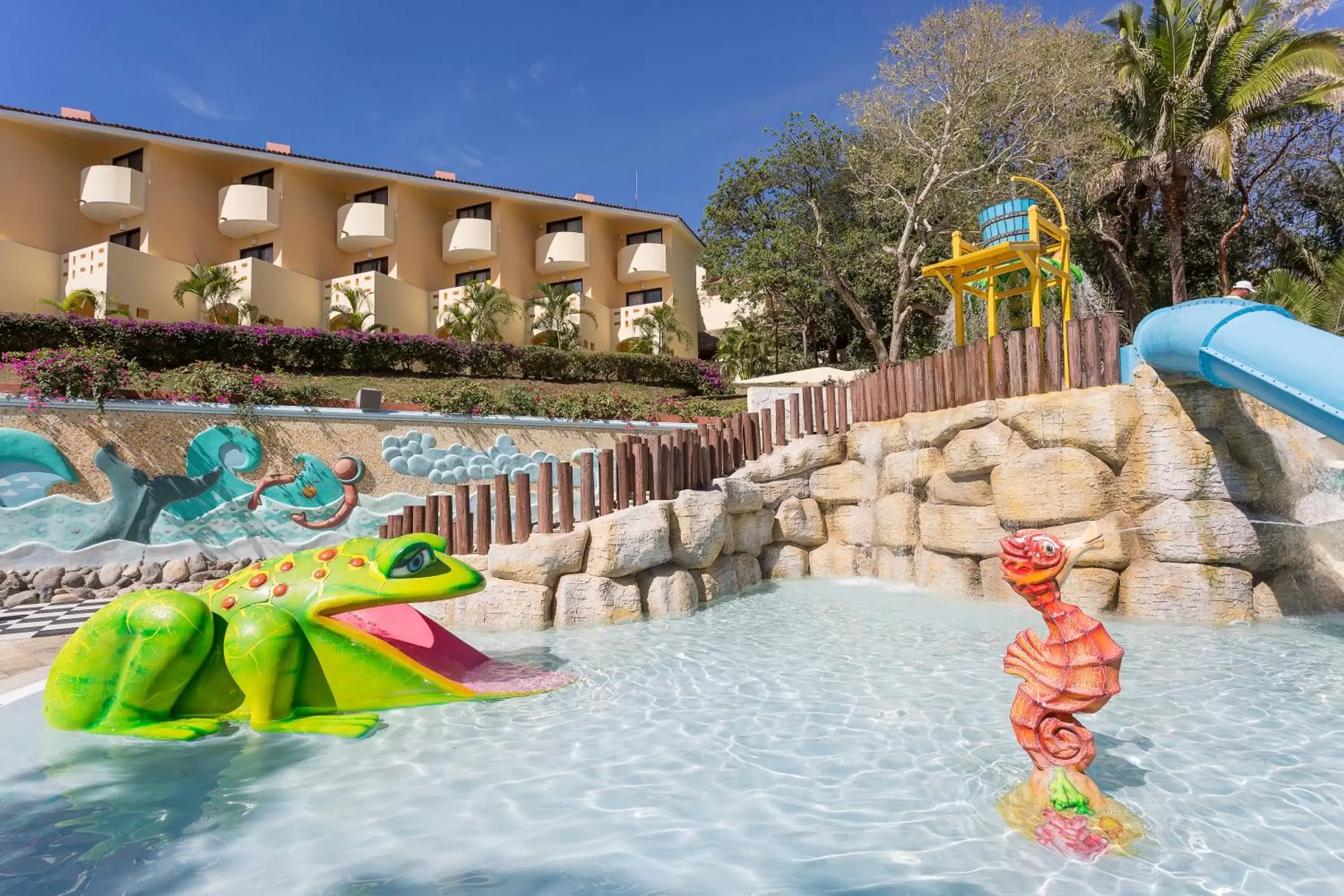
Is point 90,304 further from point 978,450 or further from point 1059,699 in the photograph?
point 1059,699

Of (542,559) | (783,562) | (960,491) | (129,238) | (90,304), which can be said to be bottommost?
(783,562)

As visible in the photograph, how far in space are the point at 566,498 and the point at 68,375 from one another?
24.8ft

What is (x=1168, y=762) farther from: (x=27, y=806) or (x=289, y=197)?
(x=289, y=197)

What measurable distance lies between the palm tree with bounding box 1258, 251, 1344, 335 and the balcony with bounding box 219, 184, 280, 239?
26.0 metres

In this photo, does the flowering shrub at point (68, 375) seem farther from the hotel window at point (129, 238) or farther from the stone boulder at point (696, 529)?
the hotel window at point (129, 238)

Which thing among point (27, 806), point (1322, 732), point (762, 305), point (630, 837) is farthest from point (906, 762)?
point (762, 305)

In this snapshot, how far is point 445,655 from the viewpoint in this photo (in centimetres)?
478

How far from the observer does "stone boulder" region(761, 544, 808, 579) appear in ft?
30.1

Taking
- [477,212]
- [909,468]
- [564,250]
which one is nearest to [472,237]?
[477,212]

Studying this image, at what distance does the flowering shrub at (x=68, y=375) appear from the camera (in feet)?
31.0

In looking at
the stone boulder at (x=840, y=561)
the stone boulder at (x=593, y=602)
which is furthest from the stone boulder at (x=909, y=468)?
the stone boulder at (x=593, y=602)

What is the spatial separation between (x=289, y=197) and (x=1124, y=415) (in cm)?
2350

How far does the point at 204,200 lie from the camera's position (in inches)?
846

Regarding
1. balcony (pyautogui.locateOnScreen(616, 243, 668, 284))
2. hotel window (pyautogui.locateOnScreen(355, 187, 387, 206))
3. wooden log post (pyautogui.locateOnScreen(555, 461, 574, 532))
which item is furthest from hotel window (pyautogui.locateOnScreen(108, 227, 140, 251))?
wooden log post (pyautogui.locateOnScreen(555, 461, 574, 532))
